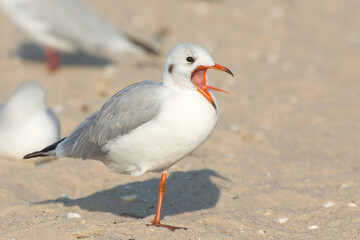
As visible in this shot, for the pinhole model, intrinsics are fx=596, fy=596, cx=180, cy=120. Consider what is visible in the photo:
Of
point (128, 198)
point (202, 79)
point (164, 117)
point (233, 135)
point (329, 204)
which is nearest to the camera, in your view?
point (164, 117)

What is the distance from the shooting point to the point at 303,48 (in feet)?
32.2

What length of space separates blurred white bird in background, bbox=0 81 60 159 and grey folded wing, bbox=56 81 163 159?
4.68 feet

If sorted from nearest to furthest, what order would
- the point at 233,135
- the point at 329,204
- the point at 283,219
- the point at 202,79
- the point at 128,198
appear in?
the point at 202,79, the point at 283,219, the point at 329,204, the point at 128,198, the point at 233,135

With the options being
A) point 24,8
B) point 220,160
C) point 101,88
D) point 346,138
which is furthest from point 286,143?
point 24,8

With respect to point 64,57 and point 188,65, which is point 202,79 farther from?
point 64,57

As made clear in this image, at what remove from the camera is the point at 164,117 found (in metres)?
3.74

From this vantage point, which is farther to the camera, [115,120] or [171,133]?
[115,120]

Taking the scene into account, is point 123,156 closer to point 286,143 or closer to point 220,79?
point 286,143

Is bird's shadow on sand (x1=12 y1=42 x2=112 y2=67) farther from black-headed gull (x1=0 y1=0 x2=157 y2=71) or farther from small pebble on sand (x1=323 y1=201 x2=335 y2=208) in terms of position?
small pebble on sand (x1=323 y1=201 x2=335 y2=208)

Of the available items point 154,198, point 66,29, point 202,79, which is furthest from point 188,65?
point 66,29

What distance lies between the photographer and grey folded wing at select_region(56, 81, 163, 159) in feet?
12.8

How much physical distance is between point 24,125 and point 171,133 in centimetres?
266

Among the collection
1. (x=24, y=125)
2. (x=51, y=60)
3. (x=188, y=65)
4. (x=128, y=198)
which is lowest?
(x=128, y=198)

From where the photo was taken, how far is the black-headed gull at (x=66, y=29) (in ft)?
28.5
